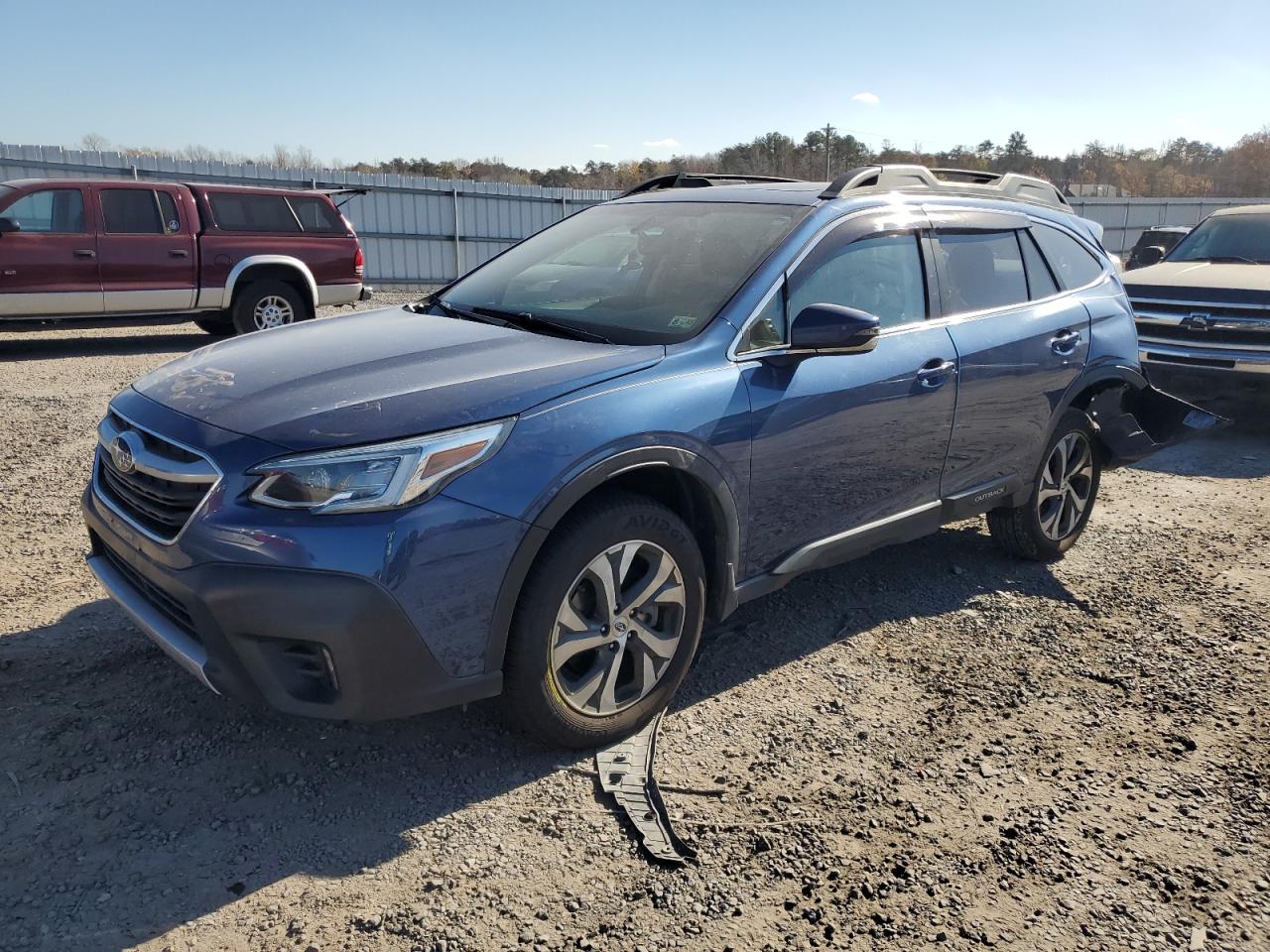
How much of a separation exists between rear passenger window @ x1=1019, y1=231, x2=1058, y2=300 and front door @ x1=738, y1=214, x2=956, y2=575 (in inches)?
35.5

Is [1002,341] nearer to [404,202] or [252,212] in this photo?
[252,212]

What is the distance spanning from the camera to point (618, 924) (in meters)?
2.51

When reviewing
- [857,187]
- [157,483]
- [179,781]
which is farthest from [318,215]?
[179,781]

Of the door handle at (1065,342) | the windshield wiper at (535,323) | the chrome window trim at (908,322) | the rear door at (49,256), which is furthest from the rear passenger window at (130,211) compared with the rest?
the door handle at (1065,342)

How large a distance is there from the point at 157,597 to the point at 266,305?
9.76 metres

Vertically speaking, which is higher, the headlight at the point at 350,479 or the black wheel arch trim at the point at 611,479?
the headlight at the point at 350,479

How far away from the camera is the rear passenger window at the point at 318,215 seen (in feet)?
39.9

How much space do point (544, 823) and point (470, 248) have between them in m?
19.9

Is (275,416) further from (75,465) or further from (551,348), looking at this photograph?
(75,465)

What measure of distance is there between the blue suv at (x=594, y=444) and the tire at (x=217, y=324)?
8.39m

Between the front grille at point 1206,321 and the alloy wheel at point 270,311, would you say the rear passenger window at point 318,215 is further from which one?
the front grille at point 1206,321

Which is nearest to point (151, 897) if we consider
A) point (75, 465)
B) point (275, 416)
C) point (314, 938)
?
point (314, 938)

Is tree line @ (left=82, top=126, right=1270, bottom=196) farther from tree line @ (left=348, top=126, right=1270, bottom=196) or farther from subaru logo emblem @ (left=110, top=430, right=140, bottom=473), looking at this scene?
→ subaru logo emblem @ (left=110, top=430, right=140, bottom=473)

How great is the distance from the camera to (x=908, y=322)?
4.11 metres
